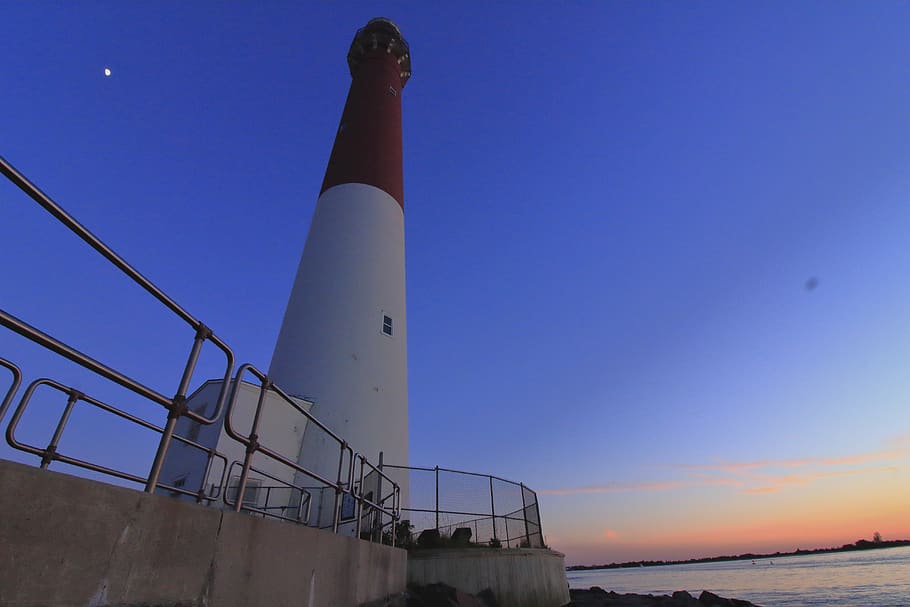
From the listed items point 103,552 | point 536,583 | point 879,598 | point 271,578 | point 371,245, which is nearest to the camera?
point 103,552

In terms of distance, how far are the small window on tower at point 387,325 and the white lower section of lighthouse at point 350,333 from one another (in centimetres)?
3

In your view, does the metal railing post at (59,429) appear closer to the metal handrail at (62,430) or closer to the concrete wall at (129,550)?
the metal handrail at (62,430)

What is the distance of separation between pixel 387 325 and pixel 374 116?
7419 millimetres

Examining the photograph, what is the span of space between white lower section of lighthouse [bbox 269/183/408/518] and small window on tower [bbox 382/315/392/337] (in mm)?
27

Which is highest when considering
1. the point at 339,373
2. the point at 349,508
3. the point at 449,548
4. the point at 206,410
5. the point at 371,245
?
the point at 371,245

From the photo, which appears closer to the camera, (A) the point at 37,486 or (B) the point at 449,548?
(A) the point at 37,486

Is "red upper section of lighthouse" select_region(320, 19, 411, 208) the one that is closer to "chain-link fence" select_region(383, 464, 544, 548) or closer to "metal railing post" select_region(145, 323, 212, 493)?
"chain-link fence" select_region(383, 464, 544, 548)

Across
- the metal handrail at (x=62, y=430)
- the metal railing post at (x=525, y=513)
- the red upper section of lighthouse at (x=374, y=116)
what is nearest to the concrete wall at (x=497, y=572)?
the metal railing post at (x=525, y=513)

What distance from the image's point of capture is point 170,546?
2.48 metres

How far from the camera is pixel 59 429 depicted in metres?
4.75

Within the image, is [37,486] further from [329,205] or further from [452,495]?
[329,205]

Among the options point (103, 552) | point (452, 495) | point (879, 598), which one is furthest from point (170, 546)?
point (879, 598)

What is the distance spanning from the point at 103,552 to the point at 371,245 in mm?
11998

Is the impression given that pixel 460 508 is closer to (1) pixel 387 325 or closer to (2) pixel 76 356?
(1) pixel 387 325
